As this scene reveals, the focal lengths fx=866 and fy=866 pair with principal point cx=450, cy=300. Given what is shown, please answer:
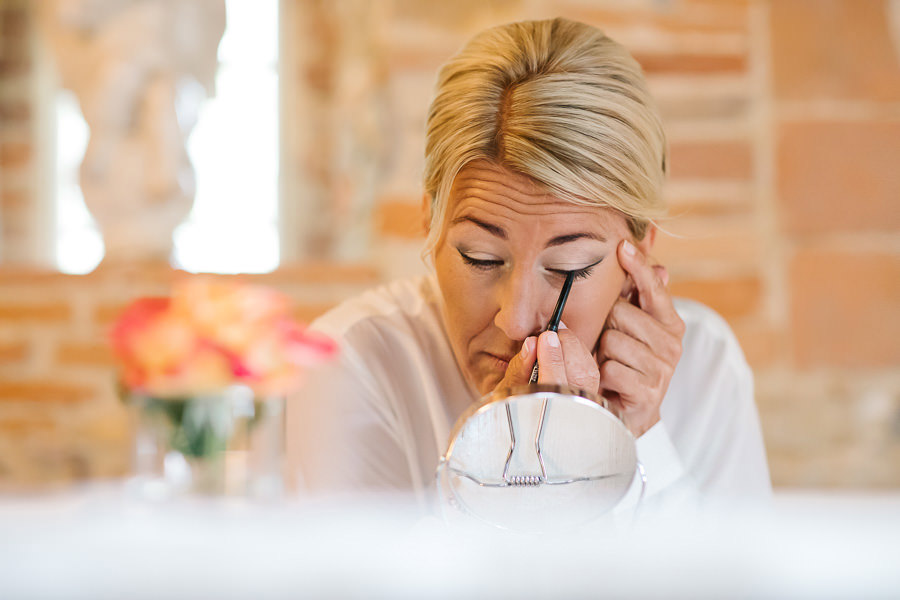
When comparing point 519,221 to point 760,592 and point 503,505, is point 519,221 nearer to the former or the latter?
point 503,505

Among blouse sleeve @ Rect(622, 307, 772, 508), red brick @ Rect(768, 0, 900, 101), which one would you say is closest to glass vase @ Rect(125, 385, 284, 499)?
blouse sleeve @ Rect(622, 307, 772, 508)

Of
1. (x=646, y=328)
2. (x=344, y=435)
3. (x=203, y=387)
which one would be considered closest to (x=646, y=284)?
(x=646, y=328)

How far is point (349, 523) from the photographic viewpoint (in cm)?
26

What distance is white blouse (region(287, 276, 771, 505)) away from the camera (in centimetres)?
103

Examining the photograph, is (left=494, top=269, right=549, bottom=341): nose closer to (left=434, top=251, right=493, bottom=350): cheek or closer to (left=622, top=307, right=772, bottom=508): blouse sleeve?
(left=434, top=251, right=493, bottom=350): cheek

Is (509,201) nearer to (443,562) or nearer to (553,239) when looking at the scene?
(553,239)

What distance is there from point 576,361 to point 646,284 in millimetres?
186

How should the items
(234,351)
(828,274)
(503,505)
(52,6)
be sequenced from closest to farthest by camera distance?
1. (503,505)
2. (234,351)
3. (828,274)
4. (52,6)

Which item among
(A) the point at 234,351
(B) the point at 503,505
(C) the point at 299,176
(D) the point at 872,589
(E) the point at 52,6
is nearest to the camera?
(D) the point at 872,589

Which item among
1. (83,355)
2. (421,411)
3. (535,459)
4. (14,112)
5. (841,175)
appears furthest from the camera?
(14,112)

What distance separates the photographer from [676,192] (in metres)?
2.03

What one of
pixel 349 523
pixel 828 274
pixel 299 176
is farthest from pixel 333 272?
pixel 349 523

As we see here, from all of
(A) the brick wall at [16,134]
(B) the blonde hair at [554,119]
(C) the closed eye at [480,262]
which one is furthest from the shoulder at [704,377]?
(A) the brick wall at [16,134]

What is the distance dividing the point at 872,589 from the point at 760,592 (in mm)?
28
